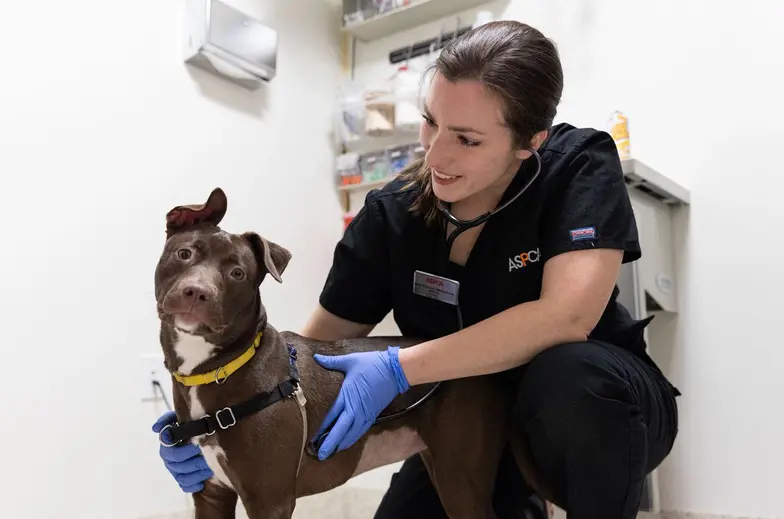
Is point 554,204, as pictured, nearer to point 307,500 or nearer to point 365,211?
point 365,211

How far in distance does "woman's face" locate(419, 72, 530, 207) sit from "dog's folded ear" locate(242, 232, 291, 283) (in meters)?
0.35

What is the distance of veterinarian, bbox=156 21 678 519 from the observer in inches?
45.3

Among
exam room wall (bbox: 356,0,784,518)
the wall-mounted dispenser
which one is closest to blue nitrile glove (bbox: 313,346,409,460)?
exam room wall (bbox: 356,0,784,518)

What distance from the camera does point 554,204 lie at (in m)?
1.32

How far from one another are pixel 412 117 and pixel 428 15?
458 millimetres

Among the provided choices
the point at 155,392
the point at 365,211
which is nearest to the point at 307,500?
the point at 155,392

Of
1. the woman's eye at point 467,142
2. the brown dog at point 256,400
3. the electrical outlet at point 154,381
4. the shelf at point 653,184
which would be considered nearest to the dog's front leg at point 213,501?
the brown dog at point 256,400

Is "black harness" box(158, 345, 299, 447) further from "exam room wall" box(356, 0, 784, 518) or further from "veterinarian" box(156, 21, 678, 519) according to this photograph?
"exam room wall" box(356, 0, 784, 518)

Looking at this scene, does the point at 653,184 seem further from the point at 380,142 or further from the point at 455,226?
the point at 380,142

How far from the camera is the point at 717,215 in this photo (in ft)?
6.53

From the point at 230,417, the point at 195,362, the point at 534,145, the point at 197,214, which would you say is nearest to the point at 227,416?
the point at 230,417

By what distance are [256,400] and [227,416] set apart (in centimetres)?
5

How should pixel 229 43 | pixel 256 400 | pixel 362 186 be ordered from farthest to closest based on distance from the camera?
pixel 362 186 → pixel 229 43 → pixel 256 400

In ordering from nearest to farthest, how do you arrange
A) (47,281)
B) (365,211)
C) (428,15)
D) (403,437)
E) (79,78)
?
(403,437) → (365,211) → (47,281) → (79,78) → (428,15)
